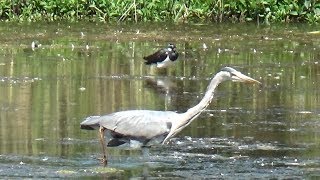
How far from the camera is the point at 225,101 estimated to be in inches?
542

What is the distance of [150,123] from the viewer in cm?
928

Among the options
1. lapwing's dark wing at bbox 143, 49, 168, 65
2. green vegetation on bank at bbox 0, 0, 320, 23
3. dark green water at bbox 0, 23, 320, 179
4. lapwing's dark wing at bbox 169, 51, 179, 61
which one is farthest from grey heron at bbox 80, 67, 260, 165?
green vegetation on bank at bbox 0, 0, 320, 23

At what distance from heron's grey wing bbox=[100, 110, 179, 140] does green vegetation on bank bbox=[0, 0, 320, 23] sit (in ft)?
55.5

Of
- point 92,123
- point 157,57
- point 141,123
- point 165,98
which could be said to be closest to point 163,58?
point 157,57

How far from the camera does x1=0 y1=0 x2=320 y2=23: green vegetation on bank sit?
1037 inches

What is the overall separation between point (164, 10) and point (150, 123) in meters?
18.0

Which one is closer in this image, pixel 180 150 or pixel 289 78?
pixel 180 150

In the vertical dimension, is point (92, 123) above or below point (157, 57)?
below

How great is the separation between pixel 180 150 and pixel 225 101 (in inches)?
141

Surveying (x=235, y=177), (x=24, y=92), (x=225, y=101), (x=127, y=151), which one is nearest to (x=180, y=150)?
(x=127, y=151)

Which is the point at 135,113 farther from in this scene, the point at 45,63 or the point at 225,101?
the point at 45,63

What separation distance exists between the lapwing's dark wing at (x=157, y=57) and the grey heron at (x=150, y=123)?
8.02m

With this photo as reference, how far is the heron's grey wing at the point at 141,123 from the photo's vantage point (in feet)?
30.3

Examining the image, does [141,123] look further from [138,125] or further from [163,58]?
[163,58]
